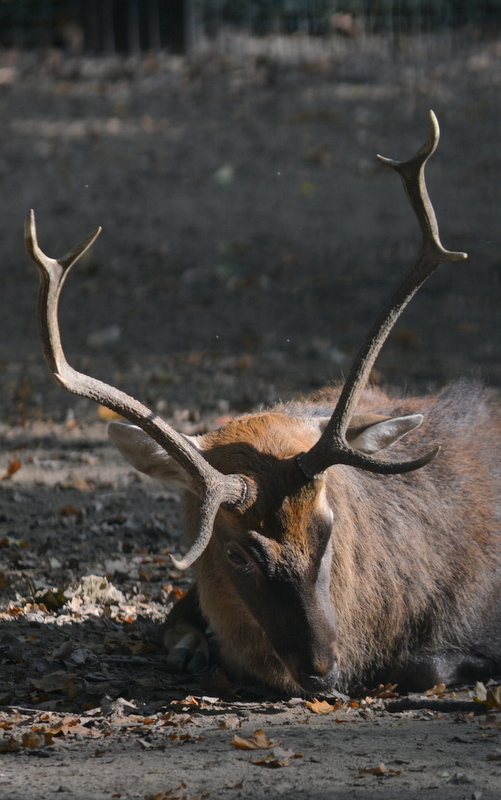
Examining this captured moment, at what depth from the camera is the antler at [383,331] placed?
12.4ft

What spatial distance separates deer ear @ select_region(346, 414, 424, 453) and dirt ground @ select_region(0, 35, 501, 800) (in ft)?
3.45

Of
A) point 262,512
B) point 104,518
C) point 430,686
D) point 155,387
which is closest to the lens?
point 262,512

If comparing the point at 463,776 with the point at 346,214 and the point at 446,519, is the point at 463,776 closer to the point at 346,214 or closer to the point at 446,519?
the point at 446,519

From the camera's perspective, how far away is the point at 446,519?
4555mm

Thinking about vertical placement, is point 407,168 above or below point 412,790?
above

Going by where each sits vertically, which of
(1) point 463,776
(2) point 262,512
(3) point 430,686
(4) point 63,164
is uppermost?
(4) point 63,164

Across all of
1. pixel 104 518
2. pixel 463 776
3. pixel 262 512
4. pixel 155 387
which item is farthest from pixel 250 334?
pixel 463 776

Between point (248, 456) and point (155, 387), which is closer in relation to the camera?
point (248, 456)

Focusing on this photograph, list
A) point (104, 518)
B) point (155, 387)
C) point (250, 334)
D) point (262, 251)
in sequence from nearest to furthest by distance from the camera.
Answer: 1. point (104, 518)
2. point (155, 387)
3. point (250, 334)
4. point (262, 251)

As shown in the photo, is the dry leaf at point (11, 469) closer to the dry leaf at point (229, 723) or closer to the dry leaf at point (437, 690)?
the dry leaf at point (229, 723)

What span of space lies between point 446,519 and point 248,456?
112 centimetres

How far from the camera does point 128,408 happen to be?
3740 millimetres

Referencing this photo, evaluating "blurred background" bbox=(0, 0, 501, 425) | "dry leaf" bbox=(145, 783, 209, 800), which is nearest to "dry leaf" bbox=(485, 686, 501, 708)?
"dry leaf" bbox=(145, 783, 209, 800)

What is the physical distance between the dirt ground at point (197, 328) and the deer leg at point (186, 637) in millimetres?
91
